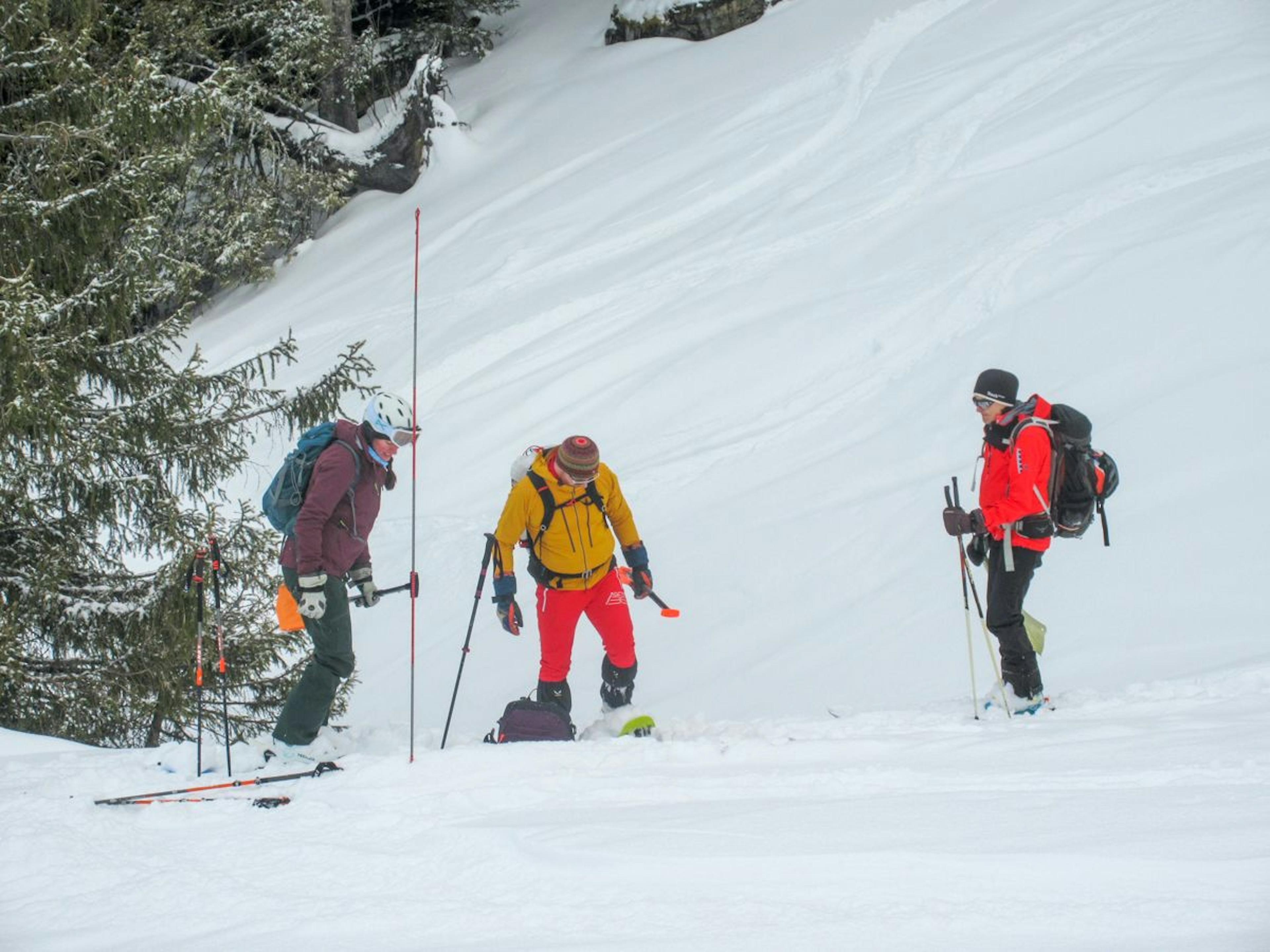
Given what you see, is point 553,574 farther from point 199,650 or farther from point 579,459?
point 199,650

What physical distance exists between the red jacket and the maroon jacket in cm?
344

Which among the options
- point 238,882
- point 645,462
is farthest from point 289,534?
point 645,462

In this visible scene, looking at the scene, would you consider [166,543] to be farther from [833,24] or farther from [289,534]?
[833,24]

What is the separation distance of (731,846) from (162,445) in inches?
246

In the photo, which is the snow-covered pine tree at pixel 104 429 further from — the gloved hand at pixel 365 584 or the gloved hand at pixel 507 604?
the gloved hand at pixel 507 604

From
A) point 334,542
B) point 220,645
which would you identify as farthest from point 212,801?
point 334,542

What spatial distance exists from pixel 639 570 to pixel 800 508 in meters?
3.68

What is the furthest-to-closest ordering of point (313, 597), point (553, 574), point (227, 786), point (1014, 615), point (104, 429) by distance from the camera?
point (104, 429) < point (553, 574) < point (1014, 615) < point (313, 597) < point (227, 786)

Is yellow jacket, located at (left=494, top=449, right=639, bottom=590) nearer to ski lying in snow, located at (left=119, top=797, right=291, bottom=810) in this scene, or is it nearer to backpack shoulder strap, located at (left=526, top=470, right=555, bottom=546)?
backpack shoulder strap, located at (left=526, top=470, right=555, bottom=546)

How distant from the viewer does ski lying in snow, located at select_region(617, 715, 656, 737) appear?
676cm

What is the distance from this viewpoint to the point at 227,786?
5832mm

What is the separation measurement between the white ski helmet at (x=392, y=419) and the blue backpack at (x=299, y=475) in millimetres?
188

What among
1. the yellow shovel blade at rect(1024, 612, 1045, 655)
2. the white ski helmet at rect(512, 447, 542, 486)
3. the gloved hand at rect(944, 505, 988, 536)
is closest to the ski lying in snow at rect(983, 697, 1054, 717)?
the yellow shovel blade at rect(1024, 612, 1045, 655)

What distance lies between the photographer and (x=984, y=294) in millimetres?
12914
